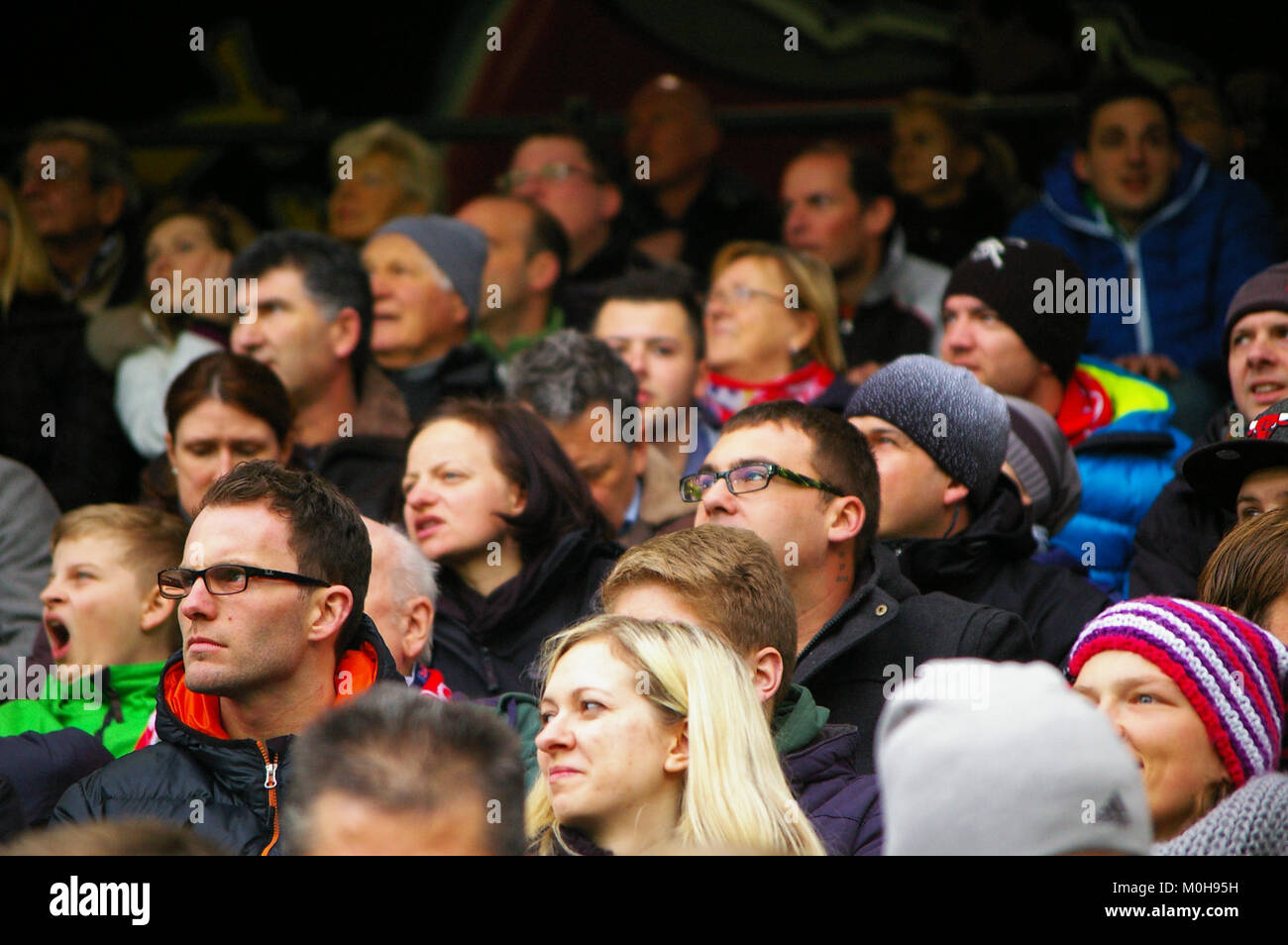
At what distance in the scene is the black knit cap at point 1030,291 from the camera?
627cm

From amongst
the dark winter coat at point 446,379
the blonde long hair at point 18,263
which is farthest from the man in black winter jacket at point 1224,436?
the blonde long hair at point 18,263

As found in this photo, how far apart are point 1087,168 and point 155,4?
17.1ft

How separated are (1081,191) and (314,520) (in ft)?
15.3

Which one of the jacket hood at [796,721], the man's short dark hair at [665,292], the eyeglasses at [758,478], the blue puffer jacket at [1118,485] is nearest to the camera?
the jacket hood at [796,721]

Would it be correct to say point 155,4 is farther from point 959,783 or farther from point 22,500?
point 959,783

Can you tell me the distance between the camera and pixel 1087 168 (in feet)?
25.1

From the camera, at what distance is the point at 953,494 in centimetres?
544

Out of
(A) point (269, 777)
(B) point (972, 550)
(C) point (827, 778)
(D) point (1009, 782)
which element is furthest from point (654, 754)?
(B) point (972, 550)

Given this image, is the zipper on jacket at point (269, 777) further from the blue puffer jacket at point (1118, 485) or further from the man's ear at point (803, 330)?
the man's ear at point (803, 330)

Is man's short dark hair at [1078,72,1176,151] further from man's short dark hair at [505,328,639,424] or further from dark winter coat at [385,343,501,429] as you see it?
dark winter coat at [385,343,501,429]

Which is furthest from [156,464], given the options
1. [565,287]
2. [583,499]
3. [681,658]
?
[681,658]

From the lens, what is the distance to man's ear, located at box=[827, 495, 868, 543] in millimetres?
5004

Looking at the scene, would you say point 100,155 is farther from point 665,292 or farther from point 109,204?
point 665,292

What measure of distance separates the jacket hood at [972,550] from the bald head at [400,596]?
1438 millimetres
